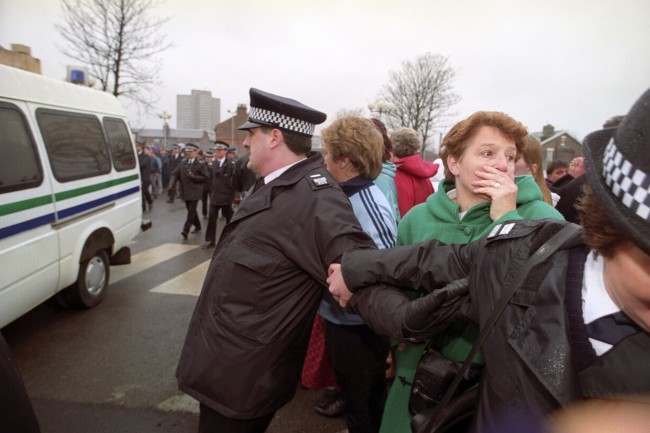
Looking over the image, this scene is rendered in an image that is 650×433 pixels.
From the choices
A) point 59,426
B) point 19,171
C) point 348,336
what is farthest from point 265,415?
point 19,171

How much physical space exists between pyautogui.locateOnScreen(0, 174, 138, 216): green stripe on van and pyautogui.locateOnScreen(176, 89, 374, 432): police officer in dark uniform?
7.94 ft

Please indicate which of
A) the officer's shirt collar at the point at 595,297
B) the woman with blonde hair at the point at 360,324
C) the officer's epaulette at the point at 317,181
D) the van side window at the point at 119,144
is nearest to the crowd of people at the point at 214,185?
the van side window at the point at 119,144

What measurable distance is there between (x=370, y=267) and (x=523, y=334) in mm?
552

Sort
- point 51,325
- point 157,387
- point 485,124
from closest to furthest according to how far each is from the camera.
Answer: point 485,124 < point 157,387 < point 51,325

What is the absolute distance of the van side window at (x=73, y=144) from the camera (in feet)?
13.3

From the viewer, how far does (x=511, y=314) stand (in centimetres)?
95

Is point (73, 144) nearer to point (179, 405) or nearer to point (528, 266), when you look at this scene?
point (179, 405)

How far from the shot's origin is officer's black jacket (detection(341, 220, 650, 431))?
2.58 ft

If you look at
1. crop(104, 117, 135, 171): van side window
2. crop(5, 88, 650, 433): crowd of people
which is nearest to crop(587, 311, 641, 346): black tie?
crop(5, 88, 650, 433): crowd of people

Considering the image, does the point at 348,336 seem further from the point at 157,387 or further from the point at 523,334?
the point at 157,387

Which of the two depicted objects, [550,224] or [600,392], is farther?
[550,224]

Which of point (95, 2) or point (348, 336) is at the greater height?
point (95, 2)

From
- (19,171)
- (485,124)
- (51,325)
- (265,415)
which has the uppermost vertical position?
(485,124)

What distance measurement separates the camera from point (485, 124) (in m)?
1.80
